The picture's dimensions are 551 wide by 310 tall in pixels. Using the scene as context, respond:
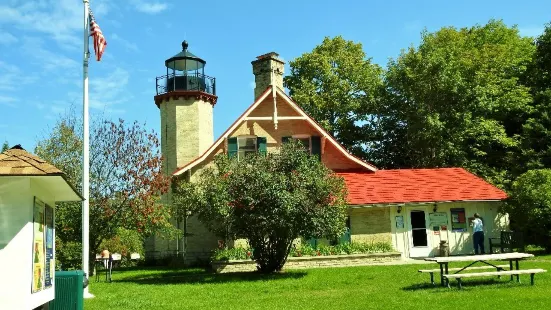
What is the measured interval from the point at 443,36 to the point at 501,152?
8.37m

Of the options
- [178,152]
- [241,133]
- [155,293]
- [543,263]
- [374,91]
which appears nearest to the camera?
[155,293]

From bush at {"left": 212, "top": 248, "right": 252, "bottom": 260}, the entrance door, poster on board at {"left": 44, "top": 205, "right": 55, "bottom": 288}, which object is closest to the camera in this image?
poster on board at {"left": 44, "top": 205, "right": 55, "bottom": 288}

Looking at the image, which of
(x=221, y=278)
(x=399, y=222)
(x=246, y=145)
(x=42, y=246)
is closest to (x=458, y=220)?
(x=399, y=222)

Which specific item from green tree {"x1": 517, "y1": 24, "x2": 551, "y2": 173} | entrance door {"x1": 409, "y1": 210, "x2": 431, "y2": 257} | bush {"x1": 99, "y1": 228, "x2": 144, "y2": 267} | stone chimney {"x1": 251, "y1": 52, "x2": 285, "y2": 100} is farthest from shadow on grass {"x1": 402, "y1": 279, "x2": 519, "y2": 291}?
green tree {"x1": 517, "y1": 24, "x2": 551, "y2": 173}

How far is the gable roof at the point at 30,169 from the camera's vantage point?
23.4 ft

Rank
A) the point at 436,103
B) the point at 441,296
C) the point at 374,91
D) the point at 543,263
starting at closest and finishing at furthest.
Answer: the point at 441,296 < the point at 543,263 < the point at 436,103 < the point at 374,91

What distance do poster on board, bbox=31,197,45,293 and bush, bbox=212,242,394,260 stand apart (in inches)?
521

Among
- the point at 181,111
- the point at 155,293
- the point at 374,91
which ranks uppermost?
the point at 374,91

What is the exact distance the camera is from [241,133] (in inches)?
1010

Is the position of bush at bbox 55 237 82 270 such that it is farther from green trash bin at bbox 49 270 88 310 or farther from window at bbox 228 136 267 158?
green trash bin at bbox 49 270 88 310

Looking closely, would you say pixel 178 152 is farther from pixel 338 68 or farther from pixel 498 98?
pixel 498 98

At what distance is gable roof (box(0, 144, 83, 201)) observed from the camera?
23.4ft

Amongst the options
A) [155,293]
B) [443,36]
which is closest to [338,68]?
[443,36]

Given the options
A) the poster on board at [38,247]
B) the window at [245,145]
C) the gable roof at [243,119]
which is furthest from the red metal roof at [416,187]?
the poster on board at [38,247]
